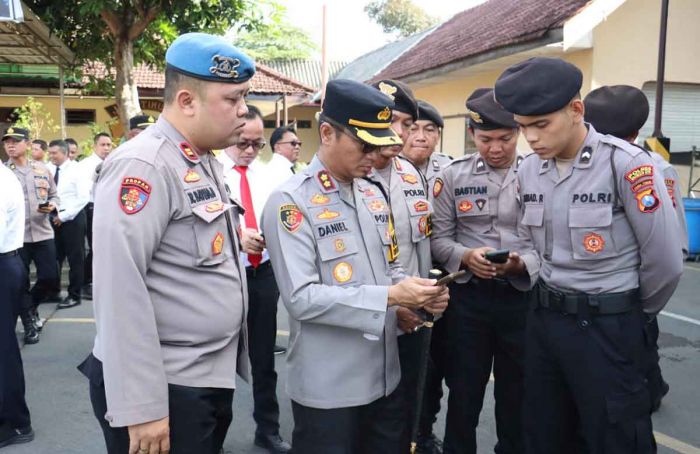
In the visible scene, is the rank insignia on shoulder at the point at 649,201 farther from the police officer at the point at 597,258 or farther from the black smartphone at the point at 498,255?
the black smartphone at the point at 498,255

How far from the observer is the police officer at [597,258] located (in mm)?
2332

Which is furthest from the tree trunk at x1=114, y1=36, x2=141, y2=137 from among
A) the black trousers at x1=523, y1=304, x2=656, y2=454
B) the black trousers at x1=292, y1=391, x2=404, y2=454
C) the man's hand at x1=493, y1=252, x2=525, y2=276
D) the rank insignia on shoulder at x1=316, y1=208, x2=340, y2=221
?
the black trousers at x1=523, y1=304, x2=656, y2=454

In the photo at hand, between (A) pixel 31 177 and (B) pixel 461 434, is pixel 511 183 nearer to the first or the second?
(B) pixel 461 434

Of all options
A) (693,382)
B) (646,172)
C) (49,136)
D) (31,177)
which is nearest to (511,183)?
(646,172)

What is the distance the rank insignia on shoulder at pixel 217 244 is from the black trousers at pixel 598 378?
1.39 metres

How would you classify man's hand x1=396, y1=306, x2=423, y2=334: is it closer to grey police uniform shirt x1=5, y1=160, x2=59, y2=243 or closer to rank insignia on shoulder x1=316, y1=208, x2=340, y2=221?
rank insignia on shoulder x1=316, y1=208, x2=340, y2=221

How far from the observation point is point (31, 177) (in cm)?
645

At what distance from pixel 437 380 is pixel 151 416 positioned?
2.24 meters

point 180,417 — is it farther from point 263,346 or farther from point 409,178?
point 263,346

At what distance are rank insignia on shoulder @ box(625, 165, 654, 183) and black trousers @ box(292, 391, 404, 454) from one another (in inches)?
48.5

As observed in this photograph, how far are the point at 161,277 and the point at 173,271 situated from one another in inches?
1.5

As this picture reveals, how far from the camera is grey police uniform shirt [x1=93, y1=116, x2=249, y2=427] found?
174 centimetres

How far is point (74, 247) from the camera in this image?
7641 millimetres

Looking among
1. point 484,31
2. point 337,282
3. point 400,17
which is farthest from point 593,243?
point 400,17
